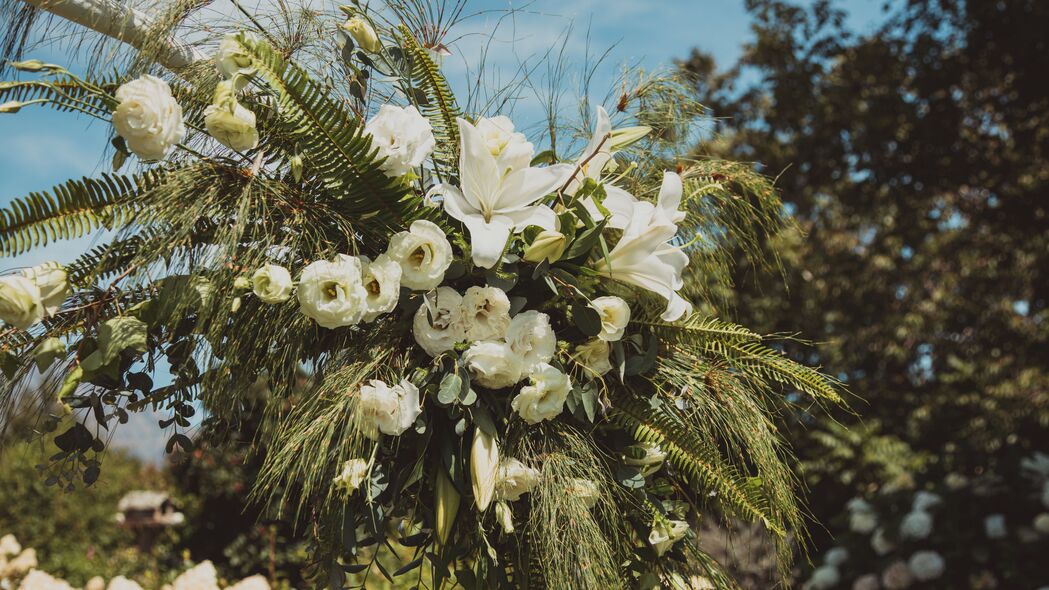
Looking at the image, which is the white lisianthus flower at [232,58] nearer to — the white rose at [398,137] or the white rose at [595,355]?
the white rose at [398,137]

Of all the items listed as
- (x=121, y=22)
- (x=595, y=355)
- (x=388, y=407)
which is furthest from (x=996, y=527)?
(x=121, y=22)

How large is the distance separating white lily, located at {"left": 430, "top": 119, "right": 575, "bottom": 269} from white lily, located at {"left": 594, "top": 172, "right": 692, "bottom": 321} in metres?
0.10

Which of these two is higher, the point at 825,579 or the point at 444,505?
the point at 444,505

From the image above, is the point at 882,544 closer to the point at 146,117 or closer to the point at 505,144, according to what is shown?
the point at 505,144

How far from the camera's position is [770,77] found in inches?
228

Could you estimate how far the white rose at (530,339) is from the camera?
1018 mm

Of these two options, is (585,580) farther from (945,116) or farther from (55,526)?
(55,526)

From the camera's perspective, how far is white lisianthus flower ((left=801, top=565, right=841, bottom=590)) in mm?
4844

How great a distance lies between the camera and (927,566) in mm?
4445

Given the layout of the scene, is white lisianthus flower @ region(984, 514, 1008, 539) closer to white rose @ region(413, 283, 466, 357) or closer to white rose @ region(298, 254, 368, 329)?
white rose @ region(413, 283, 466, 357)

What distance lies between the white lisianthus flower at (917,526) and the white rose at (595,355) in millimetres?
4186

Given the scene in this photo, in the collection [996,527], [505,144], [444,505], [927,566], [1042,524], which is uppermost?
[505,144]

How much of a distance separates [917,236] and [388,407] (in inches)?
204

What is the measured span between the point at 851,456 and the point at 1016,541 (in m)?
1.46
